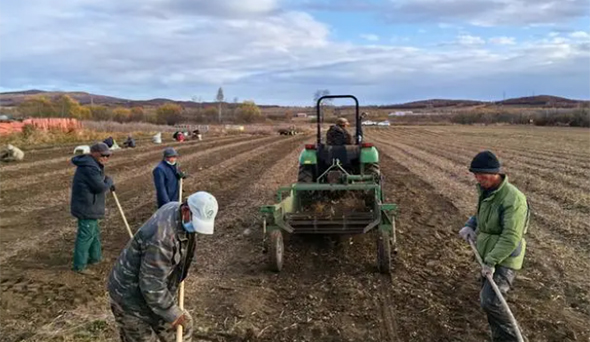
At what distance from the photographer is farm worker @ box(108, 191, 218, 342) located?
3.08 metres

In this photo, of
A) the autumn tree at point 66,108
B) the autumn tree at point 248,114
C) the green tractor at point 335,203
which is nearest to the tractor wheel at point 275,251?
the green tractor at point 335,203

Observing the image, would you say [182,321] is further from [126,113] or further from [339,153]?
[126,113]

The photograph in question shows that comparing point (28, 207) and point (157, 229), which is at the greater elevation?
point (157, 229)

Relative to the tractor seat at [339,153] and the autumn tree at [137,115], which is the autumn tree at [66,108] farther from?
the tractor seat at [339,153]

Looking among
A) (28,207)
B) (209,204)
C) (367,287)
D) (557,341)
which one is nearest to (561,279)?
(557,341)

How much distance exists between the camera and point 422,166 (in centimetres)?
1738

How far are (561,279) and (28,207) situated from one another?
965cm

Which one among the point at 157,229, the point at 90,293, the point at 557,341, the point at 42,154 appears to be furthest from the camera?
the point at 42,154

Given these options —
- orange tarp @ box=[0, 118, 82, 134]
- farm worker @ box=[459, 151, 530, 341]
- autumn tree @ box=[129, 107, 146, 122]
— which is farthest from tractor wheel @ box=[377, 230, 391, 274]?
autumn tree @ box=[129, 107, 146, 122]

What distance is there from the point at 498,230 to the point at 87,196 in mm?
4653

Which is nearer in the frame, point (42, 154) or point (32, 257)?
point (32, 257)

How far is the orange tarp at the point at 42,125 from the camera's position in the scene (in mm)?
25259

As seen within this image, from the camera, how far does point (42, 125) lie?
1089 inches

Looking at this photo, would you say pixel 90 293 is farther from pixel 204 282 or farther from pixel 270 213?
pixel 270 213
